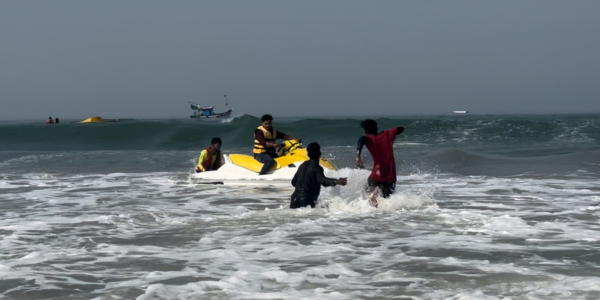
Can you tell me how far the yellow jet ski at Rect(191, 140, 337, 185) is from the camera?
49.8 feet


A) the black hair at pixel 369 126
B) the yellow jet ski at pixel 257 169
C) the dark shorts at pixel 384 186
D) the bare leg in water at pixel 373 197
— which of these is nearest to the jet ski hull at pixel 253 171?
the yellow jet ski at pixel 257 169

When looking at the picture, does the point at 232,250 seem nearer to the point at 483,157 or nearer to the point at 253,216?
the point at 253,216

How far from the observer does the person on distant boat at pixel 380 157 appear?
10.3 metres

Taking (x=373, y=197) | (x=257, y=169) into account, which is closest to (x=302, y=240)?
(x=373, y=197)

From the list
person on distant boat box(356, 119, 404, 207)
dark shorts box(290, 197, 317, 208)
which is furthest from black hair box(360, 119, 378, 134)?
dark shorts box(290, 197, 317, 208)

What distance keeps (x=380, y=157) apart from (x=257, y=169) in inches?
230

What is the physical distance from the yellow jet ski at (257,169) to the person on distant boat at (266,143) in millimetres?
137

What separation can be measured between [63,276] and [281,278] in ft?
7.10

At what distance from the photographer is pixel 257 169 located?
51.6 ft

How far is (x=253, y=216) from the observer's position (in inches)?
431

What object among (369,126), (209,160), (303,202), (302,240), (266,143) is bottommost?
(302,240)

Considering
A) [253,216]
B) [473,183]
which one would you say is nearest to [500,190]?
[473,183]

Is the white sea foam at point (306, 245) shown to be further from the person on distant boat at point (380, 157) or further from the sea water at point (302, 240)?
the person on distant boat at point (380, 157)

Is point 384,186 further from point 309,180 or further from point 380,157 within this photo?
point 309,180
